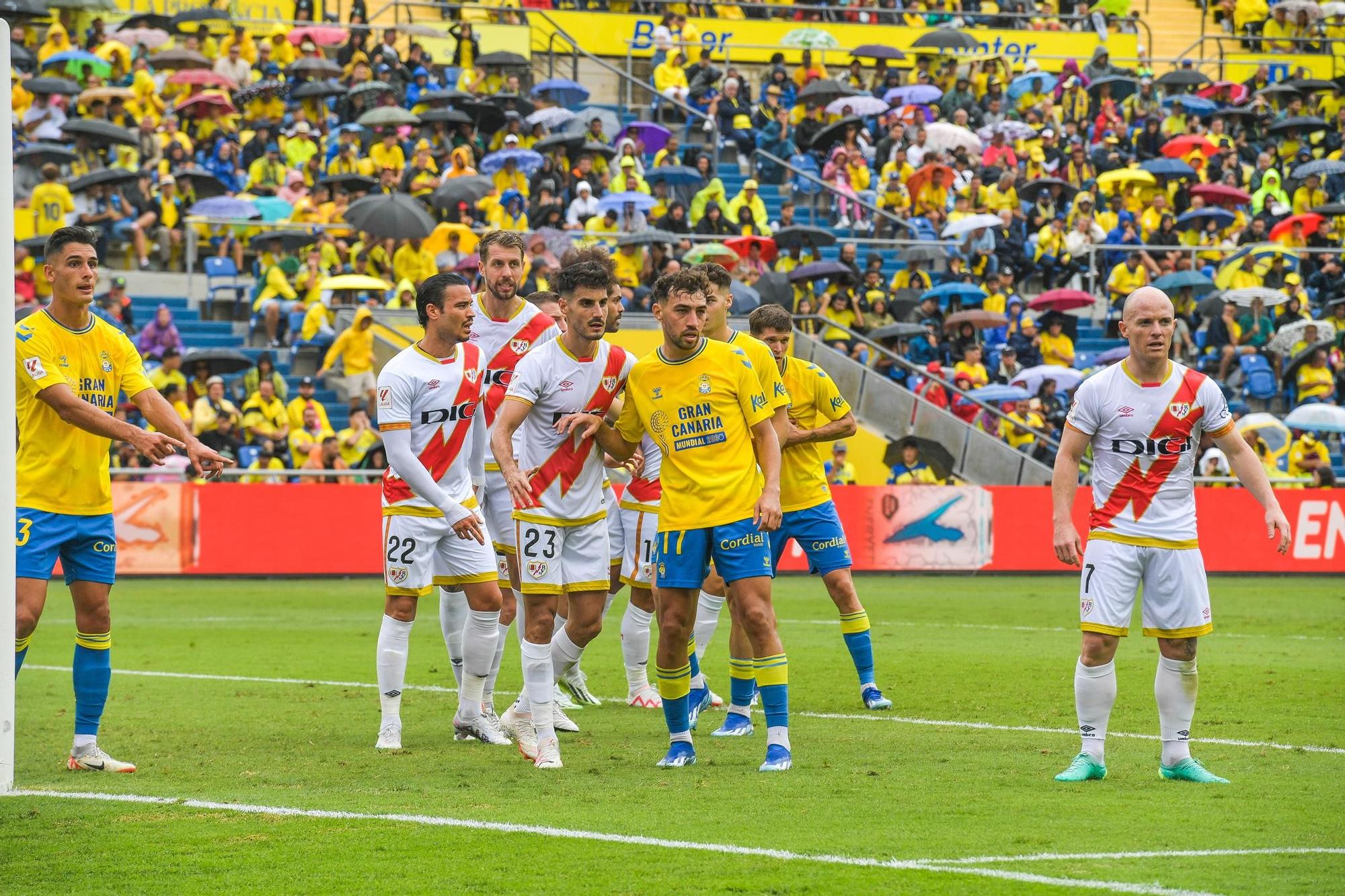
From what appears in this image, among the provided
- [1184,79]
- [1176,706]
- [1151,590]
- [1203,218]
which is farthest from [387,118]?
[1176,706]

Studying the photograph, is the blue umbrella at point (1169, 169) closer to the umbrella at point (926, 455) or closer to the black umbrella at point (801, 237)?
the black umbrella at point (801, 237)

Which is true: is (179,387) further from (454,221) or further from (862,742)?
(862,742)

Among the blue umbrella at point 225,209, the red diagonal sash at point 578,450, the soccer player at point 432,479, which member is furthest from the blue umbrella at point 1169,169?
the soccer player at point 432,479

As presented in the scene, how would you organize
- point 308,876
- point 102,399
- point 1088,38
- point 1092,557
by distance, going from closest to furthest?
point 308,876
point 1092,557
point 102,399
point 1088,38

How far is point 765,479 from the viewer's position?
29.7ft

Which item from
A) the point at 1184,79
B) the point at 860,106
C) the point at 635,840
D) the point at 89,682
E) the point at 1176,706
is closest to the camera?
the point at 635,840

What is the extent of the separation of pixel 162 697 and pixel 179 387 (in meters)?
12.2

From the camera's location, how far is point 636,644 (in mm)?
12125

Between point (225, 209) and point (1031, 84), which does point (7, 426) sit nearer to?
point (225, 209)

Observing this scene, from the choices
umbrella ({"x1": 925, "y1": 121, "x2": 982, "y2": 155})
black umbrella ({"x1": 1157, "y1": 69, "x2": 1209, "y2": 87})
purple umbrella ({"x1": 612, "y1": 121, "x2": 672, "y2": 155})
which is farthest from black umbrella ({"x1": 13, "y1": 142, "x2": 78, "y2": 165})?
black umbrella ({"x1": 1157, "y1": 69, "x2": 1209, "y2": 87})

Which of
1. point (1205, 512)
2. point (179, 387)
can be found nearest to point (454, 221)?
point (179, 387)

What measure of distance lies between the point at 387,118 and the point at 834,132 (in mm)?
9050

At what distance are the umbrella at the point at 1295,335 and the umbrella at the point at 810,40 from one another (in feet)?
43.0

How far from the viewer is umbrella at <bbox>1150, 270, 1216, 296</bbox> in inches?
1187
